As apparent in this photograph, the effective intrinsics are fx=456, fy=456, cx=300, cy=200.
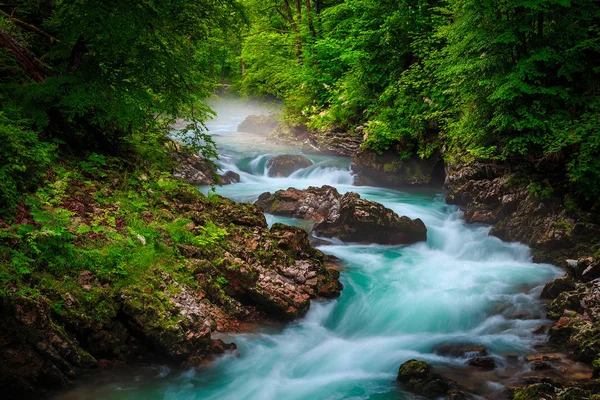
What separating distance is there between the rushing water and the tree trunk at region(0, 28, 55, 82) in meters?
5.09

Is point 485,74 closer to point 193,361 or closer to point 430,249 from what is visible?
point 430,249

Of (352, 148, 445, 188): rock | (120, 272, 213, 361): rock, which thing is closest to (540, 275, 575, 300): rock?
(120, 272, 213, 361): rock

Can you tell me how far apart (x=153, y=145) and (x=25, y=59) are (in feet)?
8.64

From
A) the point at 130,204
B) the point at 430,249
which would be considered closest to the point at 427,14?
the point at 430,249

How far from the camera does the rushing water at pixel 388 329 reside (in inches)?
236

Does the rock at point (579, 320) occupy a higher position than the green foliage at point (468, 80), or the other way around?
the green foliage at point (468, 80)

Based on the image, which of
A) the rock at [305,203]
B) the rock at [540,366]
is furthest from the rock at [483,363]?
the rock at [305,203]

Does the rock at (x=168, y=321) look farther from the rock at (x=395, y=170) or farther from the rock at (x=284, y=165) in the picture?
the rock at (x=284, y=165)

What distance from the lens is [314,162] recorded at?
18.9 m

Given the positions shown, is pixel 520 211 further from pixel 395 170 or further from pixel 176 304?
pixel 176 304

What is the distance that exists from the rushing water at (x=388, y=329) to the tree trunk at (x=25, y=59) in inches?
200

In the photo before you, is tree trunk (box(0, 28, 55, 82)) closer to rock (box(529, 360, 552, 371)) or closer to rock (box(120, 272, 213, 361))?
rock (box(120, 272, 213, 361))

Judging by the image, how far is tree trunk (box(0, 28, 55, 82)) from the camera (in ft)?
23.4

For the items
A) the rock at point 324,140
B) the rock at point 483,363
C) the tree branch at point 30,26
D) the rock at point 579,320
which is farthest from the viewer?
the rock at point 324,140
